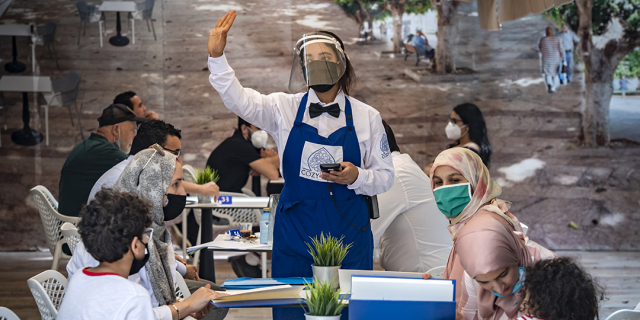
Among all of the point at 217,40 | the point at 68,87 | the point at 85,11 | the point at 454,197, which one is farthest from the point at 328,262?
the point at 85,11

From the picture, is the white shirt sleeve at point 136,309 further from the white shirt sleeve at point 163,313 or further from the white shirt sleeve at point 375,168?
the white shirt sleeve at point 375,168

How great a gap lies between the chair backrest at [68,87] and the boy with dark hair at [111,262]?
17.8 ft

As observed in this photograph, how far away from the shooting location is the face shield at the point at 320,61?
2.38 metres

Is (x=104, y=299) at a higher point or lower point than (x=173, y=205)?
lower

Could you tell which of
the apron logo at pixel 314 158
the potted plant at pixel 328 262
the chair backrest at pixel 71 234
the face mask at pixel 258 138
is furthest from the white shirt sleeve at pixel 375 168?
the face mask at pixel 258 138

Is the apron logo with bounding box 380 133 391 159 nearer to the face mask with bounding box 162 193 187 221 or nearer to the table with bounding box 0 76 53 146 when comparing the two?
the face mask with bounding box 162 193 187 221

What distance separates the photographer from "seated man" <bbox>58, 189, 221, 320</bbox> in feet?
5.38

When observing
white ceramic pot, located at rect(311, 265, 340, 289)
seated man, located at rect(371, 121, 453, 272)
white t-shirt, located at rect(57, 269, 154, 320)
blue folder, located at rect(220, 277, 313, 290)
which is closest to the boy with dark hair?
white t-shirt, located at rect(57, 269, 154, 320)

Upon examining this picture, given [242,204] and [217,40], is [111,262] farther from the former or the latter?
[242,204]

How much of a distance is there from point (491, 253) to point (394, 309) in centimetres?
35

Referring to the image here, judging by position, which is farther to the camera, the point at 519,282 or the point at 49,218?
the point at 49,218

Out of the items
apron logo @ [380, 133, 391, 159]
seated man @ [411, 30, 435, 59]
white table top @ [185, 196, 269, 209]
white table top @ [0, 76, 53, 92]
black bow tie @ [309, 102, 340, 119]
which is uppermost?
seated man @ [411, 30, 435, 59]

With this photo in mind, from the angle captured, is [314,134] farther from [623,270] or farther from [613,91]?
[613,91]

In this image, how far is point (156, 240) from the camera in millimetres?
2135
